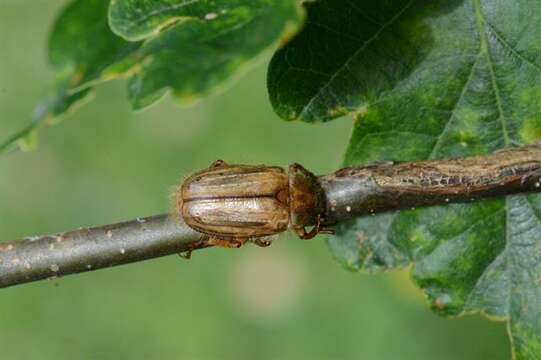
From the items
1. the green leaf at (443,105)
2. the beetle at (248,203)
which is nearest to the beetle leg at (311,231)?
the beetle at (248,203)

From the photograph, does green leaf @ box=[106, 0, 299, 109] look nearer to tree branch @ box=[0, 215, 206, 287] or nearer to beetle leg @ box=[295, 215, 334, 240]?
tree branch @ box=[0, 215, 206, 287]

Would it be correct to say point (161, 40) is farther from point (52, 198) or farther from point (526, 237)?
point (52, 198)

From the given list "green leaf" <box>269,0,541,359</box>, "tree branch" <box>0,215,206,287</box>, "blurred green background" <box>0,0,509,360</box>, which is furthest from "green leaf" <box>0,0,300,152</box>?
"blurred green background" <box>0,0,509,360</box>

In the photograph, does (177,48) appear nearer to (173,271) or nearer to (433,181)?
(433,181)

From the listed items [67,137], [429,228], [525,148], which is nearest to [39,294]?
[67,137]

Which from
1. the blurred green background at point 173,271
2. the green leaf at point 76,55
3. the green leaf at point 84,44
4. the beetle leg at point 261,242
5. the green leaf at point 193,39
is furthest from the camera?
the blurred green background at point 173,271

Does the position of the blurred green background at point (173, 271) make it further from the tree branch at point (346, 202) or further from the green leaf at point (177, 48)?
the green leaf at point (177, 48)
